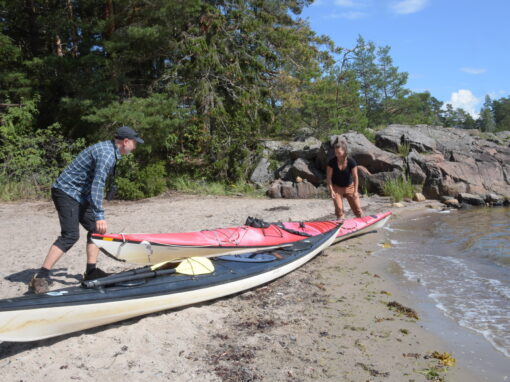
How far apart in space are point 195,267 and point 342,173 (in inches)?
161

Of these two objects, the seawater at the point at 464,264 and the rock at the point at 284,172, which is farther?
the rock at the point at 284,172

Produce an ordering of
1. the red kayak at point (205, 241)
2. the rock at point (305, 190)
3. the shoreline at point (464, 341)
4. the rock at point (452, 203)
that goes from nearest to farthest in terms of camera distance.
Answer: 1. the shoreline at point (464, 341)
2. the red kayak at point (205, 241)
3. the rock at point (452, 203)
4. the rock at point (305, 190)

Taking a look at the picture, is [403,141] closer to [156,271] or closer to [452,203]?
[452,203]

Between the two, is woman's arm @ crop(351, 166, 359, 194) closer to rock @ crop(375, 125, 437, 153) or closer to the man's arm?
the man's arm

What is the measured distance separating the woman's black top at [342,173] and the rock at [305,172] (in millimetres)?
6917

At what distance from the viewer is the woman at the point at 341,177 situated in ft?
24.1

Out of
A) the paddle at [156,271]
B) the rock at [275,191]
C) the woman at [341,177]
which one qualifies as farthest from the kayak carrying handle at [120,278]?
the rock at [275,191]

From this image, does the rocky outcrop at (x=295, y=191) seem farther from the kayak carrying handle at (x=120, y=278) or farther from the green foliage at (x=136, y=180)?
the kayak carrying handle at (x=120, y=278)

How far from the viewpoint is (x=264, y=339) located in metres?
3.50

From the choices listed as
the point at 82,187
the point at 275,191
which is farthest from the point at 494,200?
the point at 82,187

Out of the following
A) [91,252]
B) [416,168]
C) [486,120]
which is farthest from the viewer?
[486,120]

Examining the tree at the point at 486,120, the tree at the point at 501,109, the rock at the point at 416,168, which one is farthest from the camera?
the tree at the point at 501,109

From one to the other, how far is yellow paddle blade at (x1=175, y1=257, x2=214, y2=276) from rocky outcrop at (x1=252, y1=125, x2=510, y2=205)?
9461mm

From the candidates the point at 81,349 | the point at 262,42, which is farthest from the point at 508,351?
the point at 262,42
